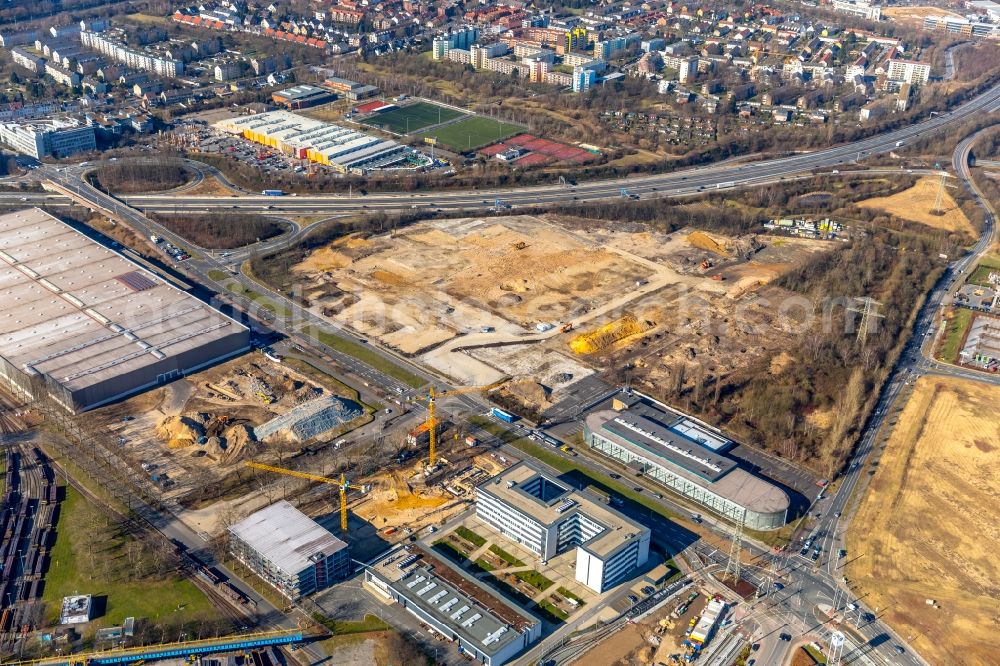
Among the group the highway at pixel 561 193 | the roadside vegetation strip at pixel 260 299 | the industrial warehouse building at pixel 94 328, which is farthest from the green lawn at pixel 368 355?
the highway at pixel 561 193

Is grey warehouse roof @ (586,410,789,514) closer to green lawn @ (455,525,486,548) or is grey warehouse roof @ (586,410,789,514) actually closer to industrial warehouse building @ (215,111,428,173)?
green lawn @ (455,525,486,548)

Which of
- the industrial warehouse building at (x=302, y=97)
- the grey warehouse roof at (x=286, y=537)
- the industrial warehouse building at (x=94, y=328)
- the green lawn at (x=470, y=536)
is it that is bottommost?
the green lawn at (x=470, y=536)

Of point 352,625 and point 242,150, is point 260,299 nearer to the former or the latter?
point 242,150

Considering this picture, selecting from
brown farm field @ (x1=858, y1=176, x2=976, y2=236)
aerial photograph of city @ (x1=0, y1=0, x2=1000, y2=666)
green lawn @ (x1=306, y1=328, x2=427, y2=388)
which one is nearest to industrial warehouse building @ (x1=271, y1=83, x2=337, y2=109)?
aerial photograph of city @ (x1=0, y1=0, x2=1000, y2=666)

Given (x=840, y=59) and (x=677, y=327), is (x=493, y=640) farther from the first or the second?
(x=840, y=59)

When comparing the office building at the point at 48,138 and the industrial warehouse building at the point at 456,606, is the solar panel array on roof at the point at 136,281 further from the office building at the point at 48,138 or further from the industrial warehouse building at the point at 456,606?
the office building at the point at 48,138

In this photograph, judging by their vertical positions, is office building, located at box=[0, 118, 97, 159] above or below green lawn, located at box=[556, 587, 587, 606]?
above
